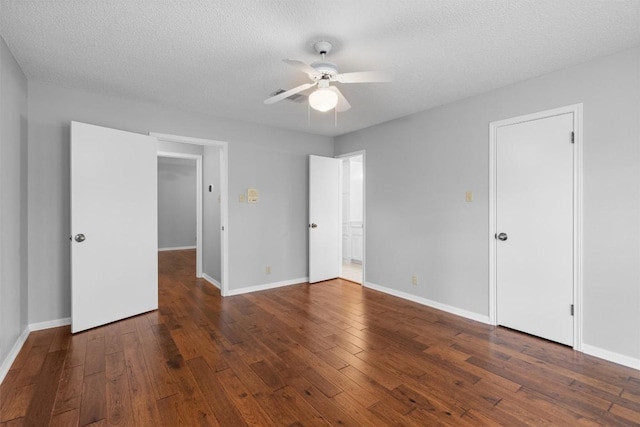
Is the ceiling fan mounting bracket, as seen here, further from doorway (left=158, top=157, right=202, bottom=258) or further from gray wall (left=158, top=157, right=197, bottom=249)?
gray wall (left=158, top=157, right=197, bottom=249)

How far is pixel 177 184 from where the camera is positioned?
8.93m

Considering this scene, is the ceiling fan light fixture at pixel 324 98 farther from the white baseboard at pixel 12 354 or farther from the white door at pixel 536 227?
the white baseboard at pixel 12 354

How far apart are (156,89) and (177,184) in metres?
6.25

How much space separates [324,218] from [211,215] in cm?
194

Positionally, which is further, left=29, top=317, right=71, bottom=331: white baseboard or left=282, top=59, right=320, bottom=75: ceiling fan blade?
left=29, top=317, right=71, bottom=331: white baseboard

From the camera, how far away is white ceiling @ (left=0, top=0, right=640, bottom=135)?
1.91m

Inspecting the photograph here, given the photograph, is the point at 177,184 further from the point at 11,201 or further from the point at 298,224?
the point at 11,201

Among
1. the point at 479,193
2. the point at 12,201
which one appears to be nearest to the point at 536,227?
the point at 479,193

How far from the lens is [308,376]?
88.4 inches

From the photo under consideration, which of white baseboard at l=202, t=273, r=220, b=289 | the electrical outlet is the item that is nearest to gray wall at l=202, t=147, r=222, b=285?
white baseboard at l=202, t=273, r=220, b=289

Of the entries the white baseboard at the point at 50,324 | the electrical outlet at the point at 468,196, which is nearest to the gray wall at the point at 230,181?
the white baseboard at the point at 50,324

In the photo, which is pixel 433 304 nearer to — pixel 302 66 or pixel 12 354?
pixel 302 66

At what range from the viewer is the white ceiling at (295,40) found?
6.27ft

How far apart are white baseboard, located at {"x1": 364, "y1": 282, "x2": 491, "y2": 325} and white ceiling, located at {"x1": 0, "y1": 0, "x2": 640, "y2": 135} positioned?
247 centimetres
